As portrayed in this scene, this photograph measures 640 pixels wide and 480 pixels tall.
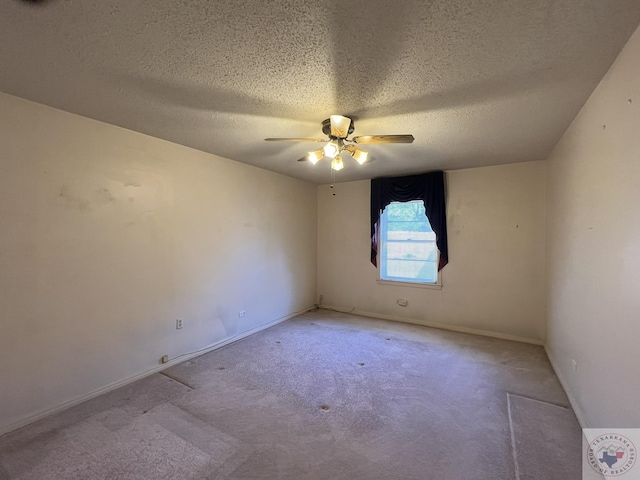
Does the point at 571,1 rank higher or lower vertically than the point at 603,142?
higher

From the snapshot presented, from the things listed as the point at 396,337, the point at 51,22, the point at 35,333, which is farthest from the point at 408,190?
the point at 35,333

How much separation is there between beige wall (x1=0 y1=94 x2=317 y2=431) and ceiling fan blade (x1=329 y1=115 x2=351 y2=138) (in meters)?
1.98

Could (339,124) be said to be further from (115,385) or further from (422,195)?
(115,385)

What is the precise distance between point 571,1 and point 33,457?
3830 millimetres

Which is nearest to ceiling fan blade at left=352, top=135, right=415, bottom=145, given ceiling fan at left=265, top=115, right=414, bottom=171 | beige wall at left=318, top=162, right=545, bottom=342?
ceiling fan at left=265, top=115, right=414, bottom=171

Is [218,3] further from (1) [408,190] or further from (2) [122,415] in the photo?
(1) [408,190]

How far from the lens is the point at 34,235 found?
2.25 m

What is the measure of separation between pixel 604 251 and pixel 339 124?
198 cm

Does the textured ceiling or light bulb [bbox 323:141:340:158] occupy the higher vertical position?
the textured ceiling

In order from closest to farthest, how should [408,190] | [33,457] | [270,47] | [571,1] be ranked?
[571,1]
[270,47]
[33,457]
[408,190]

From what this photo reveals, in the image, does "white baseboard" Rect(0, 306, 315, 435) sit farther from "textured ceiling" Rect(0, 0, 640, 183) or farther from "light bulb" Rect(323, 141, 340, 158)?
"light bulb" Rect(323, 141, 340, 158)

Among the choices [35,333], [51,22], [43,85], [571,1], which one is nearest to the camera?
[571,1]

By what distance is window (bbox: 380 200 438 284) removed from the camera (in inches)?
185

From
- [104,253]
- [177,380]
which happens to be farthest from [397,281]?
[104,253]
